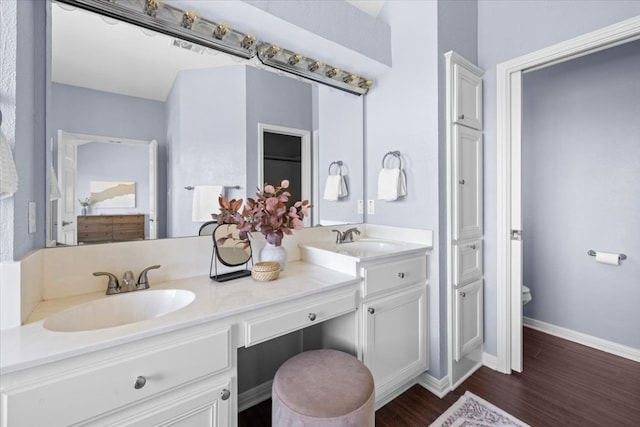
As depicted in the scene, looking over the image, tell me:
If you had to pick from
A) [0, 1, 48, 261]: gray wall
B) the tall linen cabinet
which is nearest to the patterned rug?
the tall linen cabinet

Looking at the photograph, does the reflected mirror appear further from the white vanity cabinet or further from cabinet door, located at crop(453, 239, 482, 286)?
cabinet door, located at crop(453, 239, 482, 286)

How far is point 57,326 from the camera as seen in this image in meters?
0.95

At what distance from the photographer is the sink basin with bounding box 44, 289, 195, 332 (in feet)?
3.27

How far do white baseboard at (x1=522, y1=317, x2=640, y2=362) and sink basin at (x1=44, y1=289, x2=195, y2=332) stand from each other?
9.95ft

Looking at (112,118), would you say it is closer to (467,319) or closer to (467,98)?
(467,98)

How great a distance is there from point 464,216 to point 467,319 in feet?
2.30

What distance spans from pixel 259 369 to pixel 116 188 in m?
1.24

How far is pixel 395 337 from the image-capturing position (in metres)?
1.66

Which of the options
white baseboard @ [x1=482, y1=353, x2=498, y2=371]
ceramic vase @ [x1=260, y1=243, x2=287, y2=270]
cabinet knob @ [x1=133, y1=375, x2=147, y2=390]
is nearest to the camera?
cabinet knob @ [x1=133, y1=375, x2=147, y2=390]

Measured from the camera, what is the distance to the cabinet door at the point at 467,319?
1.88m

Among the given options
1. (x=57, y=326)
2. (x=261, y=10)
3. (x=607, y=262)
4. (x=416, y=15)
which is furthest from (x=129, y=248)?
(x=607, y=262)

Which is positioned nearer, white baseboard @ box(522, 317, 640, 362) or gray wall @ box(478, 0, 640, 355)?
gray wall @ box(478, 0, 640, 355)

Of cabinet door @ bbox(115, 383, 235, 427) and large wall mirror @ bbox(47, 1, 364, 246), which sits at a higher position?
large wall mirror @ bbox(47, 1, 364, 246)

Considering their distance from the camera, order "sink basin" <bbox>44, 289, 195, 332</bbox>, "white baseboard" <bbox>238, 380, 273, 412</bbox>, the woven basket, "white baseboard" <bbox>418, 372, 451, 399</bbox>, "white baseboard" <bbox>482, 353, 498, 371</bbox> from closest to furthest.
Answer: "sink basin" <bbox>44, 289, 195, 332</bbox>
the woven basket
"white baseboard" <bbox>238, 380, 273, 412</bbox>
"white baseboard" <bbox>418, 372, 451, 399</bbox>
"white baseboard" <bbox>482, 353, 498, 371</bbox>
